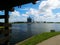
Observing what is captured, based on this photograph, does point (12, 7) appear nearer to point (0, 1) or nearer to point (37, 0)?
point (0, 1)

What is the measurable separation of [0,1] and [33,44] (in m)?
Answer: 8.65

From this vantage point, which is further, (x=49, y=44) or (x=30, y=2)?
(x=49, y=44)

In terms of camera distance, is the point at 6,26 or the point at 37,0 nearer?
the point at 37,0

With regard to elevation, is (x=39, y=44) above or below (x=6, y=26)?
below

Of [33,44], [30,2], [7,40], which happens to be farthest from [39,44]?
[30,2]

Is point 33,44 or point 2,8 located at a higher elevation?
point 2,8

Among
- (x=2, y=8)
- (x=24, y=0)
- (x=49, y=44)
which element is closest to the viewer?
(x=24, y=0)

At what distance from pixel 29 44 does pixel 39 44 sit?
39.7 inches

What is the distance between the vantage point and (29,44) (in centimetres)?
1655

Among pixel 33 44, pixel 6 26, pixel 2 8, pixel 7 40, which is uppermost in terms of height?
pixel 2 8

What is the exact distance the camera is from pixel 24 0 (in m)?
8.89

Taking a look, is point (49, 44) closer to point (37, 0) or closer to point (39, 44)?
point (39, 44)

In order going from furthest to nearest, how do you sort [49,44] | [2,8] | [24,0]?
[49,44]
[2,8]
[24,0]

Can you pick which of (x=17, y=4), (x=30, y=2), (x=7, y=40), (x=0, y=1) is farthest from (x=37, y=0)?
(x=7, y=40)
